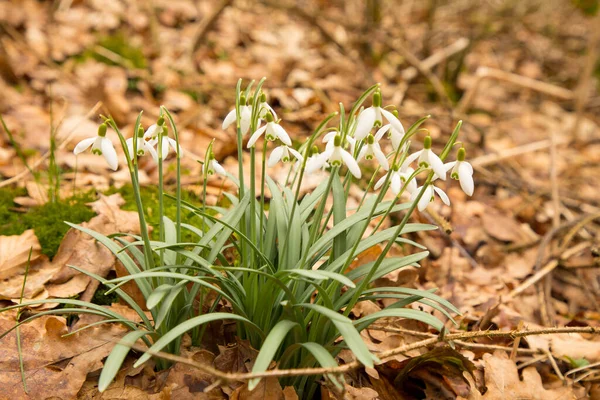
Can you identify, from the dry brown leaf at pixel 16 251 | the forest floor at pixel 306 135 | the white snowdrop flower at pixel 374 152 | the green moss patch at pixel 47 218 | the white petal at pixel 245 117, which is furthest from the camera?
the green moss patch at pixel 47 218

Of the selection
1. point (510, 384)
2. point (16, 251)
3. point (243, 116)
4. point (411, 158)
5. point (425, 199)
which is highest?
point (243, 116)

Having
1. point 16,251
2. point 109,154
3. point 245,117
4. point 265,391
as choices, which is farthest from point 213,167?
point 16,251

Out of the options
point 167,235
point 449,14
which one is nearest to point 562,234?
point 167,235

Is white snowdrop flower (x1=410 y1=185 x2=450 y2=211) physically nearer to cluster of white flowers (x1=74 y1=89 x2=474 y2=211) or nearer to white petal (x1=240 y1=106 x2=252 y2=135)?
cluster of white flowers (x1=74 y1=89 x2=474 y2=211)

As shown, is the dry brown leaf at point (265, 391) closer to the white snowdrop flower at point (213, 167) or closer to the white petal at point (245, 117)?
the white snowdrop flower at point (213, 167)

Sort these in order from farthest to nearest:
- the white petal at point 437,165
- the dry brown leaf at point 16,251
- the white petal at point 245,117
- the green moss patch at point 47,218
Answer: the green moss patch at point 47,218
the dry brown leaf at point 16,251
the white petal at point 245,117
the white petal at point 437,165

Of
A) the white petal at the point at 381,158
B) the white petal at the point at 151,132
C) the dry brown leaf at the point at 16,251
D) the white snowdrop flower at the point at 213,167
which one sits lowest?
the dry brown leaf at the point at 16,251

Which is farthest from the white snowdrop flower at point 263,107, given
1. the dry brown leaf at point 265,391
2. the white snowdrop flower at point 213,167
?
the dry brown leaf at point 265,391

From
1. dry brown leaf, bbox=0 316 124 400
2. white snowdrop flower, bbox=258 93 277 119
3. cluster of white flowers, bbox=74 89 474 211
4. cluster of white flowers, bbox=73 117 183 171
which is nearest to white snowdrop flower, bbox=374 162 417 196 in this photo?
cluster of white flowers, bbox=74 89 474 211

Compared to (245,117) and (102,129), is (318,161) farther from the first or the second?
(102,129)
